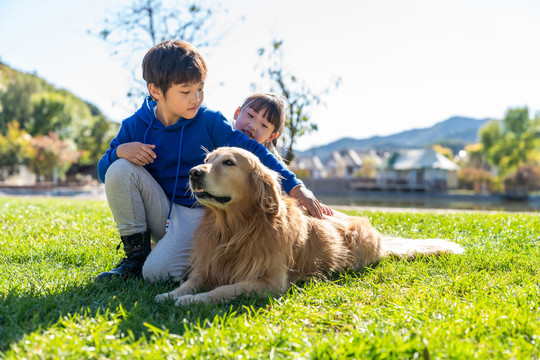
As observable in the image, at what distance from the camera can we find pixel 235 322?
213cm

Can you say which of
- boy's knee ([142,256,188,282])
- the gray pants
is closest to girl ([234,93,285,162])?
the gray pants

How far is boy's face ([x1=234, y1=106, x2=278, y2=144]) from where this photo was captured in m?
4.39

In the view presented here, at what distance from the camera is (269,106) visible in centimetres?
445

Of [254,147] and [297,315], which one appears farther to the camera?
[254,147]

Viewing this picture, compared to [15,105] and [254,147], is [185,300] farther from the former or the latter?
[15,105]

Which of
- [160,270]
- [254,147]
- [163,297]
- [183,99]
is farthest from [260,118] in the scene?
[163,297]

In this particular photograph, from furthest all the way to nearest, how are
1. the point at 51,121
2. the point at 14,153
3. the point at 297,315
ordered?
1. the point at 51,121
2. the point at 14,153
3. the point at 297,315

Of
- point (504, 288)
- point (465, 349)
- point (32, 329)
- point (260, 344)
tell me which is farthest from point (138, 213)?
point (504, 288)

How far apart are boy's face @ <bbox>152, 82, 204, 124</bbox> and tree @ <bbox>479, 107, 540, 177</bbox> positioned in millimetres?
52000

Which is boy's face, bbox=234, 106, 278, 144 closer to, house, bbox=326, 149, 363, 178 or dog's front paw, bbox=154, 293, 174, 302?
dog's front paw, bbox=154, 293, 174, 302

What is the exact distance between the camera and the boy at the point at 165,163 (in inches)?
126

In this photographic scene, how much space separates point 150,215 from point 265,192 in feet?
4.14

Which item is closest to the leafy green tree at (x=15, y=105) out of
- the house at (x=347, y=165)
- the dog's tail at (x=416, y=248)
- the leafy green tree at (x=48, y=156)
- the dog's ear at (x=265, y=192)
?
the leafy green tree at (x=48, y=156)

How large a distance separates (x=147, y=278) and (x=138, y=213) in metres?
0.57
